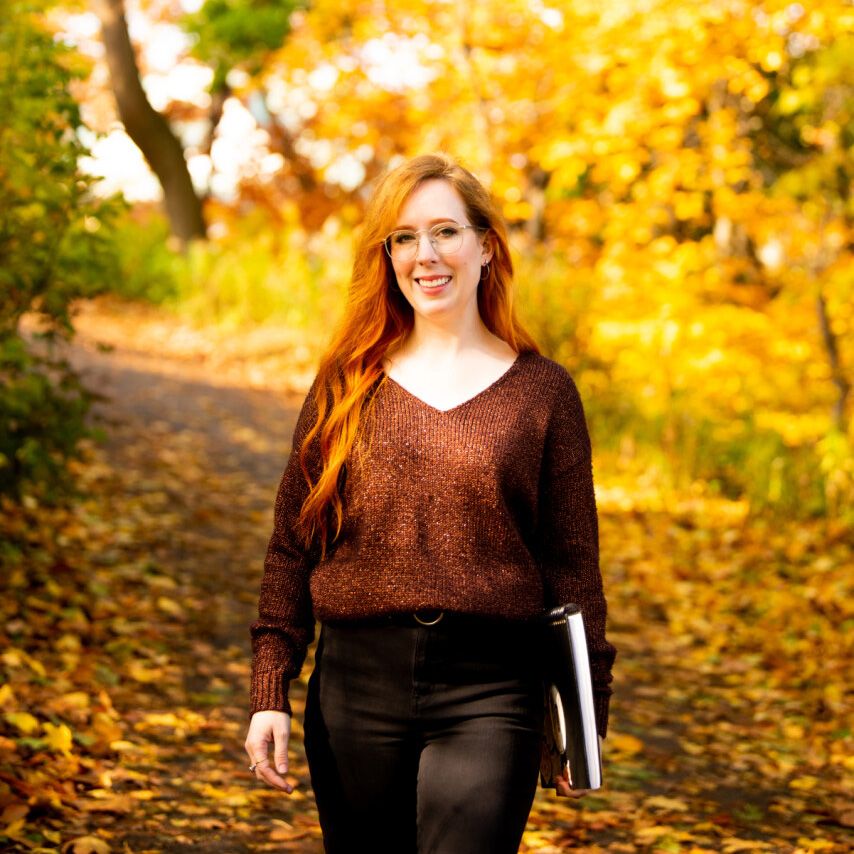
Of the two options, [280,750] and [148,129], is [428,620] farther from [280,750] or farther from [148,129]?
[148,129]

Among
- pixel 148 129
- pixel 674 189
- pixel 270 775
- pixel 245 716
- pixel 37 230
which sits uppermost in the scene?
pixel 148 129

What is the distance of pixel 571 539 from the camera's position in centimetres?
233

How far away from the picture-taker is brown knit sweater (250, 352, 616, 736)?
221 centimetres

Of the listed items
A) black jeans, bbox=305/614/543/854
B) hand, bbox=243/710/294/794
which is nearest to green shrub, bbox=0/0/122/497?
hand, bbox=243/710/294/794

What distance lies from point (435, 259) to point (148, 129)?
17801mm

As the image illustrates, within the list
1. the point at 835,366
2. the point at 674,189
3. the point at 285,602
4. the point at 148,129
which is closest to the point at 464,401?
the point at 285,602

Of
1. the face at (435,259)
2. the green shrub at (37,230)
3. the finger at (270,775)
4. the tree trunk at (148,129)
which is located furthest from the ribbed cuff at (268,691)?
the tree trunk at (148,129)

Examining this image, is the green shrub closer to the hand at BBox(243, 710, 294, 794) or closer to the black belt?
the hand at BBox(243, 710, 294, 794)

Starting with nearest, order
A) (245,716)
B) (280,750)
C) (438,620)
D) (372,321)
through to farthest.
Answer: (438,620), (280,750), (372,321), (245,716)

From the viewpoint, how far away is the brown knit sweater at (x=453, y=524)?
7.26ft

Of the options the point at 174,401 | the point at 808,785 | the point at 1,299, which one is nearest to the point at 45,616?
the point at 1,299

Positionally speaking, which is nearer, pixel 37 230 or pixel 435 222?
pixel 435 222

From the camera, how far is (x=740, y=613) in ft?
23.6

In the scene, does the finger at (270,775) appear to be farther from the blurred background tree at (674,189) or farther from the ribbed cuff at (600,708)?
the blurred background tree at (674,189)
